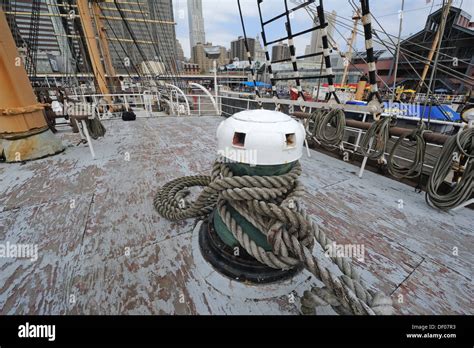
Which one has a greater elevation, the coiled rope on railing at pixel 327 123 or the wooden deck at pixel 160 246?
the coiled rope on railing at pixel 327 123

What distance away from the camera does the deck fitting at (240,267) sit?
1.32m

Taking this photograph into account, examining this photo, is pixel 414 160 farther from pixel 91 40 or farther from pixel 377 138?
pixel 91 40

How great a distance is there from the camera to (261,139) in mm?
1048

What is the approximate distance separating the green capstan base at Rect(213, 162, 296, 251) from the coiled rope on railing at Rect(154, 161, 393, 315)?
39 mm

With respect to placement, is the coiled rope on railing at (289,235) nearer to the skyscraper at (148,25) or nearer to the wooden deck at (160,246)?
the wooden deck at (160,246)

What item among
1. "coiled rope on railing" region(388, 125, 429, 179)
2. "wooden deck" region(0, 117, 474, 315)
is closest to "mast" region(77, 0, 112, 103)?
"wooden deck" region(0, 117, 474, 315)

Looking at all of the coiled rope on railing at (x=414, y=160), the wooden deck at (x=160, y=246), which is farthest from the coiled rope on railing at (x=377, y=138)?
the wooden deck at (x=160, y=246)

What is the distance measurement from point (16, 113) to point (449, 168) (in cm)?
557

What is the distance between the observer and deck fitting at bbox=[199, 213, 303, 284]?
132cm

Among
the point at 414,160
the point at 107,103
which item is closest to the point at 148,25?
the point at 107,103

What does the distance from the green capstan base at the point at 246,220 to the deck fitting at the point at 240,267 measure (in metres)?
0.06

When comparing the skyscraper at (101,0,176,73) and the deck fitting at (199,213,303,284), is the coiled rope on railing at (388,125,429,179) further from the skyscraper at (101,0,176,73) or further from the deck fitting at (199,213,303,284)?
the skyscraper at (101,0,176,73)
